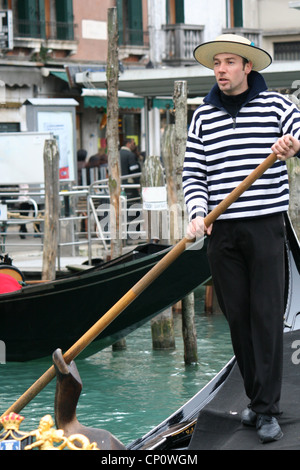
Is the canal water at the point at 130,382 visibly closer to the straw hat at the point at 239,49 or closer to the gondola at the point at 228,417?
the gondola at the point at 228,417

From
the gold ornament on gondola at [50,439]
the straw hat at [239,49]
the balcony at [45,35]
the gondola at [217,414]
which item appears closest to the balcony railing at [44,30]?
the balcony at [45,35]

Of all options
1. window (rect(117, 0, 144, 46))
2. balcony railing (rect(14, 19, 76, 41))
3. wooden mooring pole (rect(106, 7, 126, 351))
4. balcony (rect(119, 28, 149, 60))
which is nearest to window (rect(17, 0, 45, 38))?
balcony railing (rect(14, 19, 76, 41))

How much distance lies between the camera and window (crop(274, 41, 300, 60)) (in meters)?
22.6

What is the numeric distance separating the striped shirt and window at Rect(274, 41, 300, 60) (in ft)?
65.0

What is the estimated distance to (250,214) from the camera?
Answer: 3.15 metres

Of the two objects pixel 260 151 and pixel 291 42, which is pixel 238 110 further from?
pixel 291 42

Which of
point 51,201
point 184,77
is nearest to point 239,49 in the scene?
point 51,201

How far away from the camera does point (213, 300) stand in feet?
26.2

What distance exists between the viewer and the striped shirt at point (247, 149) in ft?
10.4

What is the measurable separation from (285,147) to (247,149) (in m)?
0.22

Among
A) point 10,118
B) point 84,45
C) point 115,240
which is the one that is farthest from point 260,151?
point 84,45

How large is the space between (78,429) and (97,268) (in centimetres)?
Result: 315

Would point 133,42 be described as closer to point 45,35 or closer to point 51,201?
point 45,35

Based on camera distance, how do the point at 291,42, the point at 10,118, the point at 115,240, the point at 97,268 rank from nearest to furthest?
the point at 97,268, the point at 115,240, the point at 10,118, the point at 291,42
